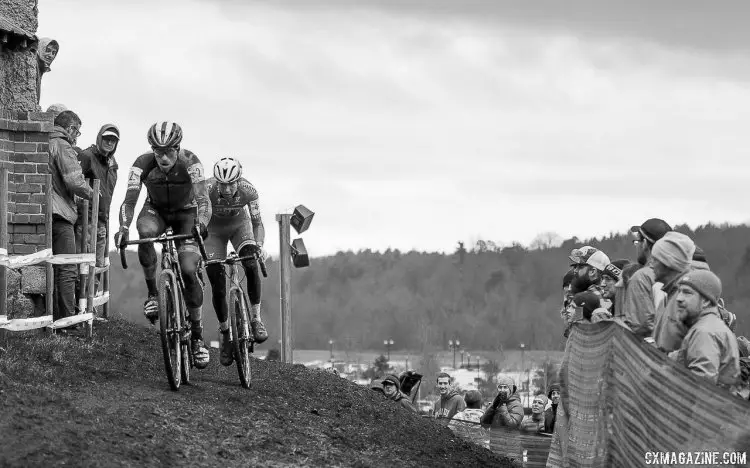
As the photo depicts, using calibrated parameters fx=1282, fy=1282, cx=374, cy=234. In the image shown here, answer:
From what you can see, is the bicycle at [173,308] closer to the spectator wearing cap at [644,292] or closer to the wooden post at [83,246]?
the wooden post at [83,246]

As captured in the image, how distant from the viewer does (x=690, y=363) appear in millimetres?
8281

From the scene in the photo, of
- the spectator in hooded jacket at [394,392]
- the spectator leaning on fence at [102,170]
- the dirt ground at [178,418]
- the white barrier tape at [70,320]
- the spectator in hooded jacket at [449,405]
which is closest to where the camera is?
the dirt ground at [178,418]

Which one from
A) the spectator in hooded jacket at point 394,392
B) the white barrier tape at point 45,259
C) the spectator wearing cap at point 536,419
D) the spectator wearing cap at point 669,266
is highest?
the white barrier tape at point 45,259

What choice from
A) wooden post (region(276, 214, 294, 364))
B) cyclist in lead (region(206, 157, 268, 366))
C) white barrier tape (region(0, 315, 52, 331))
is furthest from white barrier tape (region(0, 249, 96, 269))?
wooden post (region(276, 214, 294, 364))

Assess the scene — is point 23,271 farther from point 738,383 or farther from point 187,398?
point 738,383

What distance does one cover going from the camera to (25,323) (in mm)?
13828

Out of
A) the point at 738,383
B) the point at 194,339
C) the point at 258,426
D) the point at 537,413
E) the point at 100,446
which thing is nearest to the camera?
the point at 738,383

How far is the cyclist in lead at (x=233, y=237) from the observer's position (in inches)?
529

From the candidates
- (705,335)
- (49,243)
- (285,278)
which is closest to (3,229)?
(49,243)

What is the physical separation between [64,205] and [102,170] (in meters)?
1.33

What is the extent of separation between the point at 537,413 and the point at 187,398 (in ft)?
18.2

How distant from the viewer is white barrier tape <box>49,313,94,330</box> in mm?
14571

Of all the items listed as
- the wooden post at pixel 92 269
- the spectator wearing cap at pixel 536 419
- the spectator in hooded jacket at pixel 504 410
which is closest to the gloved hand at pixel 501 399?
the spectator in hooded jacket at pixel 504 410

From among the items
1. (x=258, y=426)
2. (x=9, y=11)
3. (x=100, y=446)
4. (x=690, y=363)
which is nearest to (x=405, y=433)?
(x=258, y=426)
